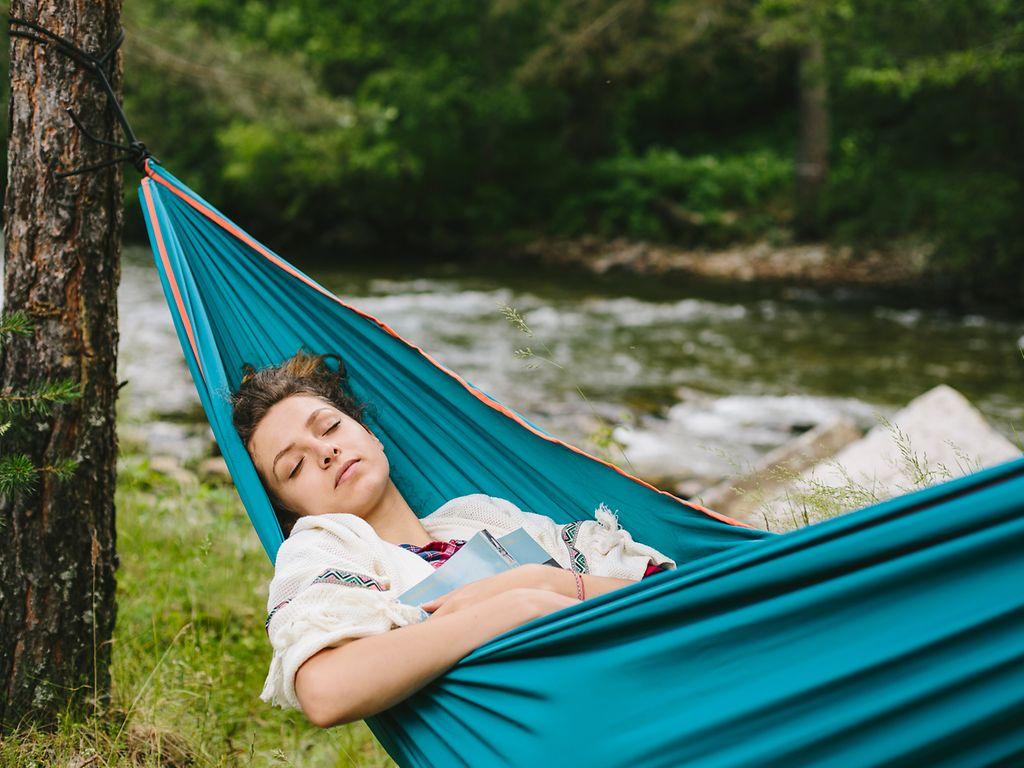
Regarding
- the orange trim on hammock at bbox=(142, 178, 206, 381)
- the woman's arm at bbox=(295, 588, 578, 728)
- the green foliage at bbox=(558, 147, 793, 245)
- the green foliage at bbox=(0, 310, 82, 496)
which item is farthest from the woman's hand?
the green foliage at bbox=(558, 147, 793, 245)

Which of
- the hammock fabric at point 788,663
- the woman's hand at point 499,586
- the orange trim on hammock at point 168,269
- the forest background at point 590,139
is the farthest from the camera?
the forest background at point 590,139

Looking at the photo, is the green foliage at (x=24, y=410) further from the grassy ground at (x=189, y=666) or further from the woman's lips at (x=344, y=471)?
the woman's lips at (x=344, y=471)

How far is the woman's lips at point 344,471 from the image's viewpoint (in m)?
1.74

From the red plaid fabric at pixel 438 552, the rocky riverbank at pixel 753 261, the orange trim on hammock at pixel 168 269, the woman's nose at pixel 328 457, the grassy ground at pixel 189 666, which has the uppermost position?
the orange trim on hammock at pixel 168 269

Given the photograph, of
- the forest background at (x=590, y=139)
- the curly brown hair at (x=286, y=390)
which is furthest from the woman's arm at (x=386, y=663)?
the forest background at (x=590, y=139)

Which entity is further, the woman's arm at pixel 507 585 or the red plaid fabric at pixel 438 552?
the red plaid fabric at pixel 438 552

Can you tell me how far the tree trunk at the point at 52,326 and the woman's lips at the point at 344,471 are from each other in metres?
0.50

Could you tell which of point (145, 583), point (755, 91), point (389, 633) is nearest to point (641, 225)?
point (755, 91)

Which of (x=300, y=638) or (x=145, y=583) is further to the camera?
(x=145, y=583)

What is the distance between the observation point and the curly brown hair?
1.81 meters

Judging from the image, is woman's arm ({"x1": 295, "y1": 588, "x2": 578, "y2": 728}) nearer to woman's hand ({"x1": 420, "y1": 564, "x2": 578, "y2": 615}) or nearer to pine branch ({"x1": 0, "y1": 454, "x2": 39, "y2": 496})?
woman's hand ({"x1": 420, "y1": 564, "x2": 578, "y2": 615})

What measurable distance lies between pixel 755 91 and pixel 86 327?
15.7 meters

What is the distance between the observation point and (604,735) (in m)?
1.19

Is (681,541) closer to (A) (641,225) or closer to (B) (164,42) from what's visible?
(B) (164,42)
